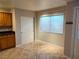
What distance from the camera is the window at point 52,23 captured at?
5348mm

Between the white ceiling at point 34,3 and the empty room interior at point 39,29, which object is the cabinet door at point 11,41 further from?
the white ceiling at point 34,3

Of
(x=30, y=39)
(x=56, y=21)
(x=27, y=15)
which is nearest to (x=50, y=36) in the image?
(x=56, y=21)

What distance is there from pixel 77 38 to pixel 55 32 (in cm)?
232

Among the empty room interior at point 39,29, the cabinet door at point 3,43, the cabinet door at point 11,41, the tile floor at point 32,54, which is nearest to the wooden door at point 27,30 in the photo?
the empty room interior at point 39,29

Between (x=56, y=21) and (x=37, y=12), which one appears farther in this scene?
(x=37, y=12)

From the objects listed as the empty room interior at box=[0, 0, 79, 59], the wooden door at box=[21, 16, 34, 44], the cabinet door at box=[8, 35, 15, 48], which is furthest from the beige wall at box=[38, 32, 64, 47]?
the cabinet door at box=[8, 35, 15, 48]

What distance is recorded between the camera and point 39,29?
7176 millimetres

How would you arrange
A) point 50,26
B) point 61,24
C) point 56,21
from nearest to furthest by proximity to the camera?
point 61,24 < point 56,21 < point 50,26

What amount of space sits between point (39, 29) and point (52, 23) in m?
1.56

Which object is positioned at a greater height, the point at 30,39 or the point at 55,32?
the point at 55,32

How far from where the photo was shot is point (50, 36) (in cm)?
617

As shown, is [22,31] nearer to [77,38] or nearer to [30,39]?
[30,39]

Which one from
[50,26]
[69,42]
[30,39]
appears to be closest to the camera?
[69,42]

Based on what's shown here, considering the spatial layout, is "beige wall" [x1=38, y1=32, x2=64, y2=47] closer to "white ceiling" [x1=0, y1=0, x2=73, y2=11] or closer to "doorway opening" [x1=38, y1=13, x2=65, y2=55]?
"doorway opening" [x1=38, y1=13, x2=65, y2=55]
